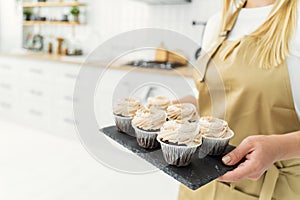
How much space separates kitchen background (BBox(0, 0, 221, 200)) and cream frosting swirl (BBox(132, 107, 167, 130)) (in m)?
0.69

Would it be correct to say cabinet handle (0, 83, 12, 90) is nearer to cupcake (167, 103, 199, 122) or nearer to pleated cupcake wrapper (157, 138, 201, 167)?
cupcake (167, 103, 199, 122)

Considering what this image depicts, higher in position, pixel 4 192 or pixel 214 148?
pixel 214 148

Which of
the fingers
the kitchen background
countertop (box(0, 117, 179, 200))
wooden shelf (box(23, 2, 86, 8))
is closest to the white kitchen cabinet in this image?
the kitchen background

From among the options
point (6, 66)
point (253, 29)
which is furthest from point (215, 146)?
point (6, 66)

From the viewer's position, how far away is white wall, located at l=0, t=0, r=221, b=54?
2.73 meters

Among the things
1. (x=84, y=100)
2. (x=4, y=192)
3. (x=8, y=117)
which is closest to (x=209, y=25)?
(x=84, y=100)

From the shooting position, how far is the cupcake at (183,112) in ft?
2.80

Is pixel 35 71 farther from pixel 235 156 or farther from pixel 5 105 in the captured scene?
pixel 235 156

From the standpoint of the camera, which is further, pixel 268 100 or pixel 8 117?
pixel 8 117

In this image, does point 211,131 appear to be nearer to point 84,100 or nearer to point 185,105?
point 185,105

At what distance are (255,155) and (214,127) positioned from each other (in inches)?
6.0

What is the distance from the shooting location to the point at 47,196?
1.79m

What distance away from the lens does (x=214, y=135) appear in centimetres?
79

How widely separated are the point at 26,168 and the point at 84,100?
1.59 meters
